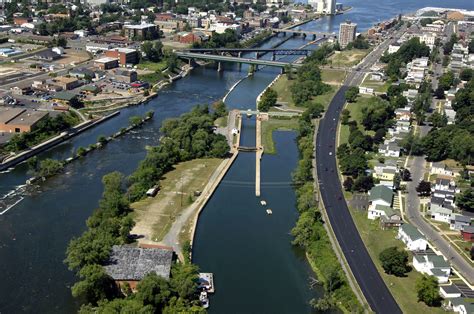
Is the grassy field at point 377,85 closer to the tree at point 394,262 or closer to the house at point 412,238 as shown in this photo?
the house at point 412,238

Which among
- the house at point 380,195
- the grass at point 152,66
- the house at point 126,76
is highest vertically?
the house at point 126,76

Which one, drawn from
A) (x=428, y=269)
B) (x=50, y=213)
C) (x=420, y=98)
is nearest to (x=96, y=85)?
(x=50, y=213)

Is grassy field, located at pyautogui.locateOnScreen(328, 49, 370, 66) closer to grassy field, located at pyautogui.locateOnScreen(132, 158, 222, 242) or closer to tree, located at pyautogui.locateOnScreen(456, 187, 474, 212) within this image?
grassy field, located at pyautogui.locateOnScreen(132, 158, 222, 242)

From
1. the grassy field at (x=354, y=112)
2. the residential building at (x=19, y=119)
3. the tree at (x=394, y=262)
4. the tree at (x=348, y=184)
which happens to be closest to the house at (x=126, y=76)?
the residential building at (x=19, y=119)

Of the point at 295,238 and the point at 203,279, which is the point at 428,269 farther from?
the point at 203,279

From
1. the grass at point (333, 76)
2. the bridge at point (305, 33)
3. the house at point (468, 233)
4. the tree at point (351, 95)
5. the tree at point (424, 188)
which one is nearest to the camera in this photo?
the house at point (468, 233)

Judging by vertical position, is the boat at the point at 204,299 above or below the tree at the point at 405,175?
below

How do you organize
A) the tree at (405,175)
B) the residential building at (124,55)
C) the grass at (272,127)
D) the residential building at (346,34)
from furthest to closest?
the residential building at (346,34) → the residential building at (124,55) → the grass at (272,127) → the tree at (405,175)

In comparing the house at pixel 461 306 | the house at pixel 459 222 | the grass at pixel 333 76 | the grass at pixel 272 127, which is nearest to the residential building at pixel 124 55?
the grass at pixel 333 76

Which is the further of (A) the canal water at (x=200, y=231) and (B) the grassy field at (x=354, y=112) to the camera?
(B) the grassy field at (x=354, y=112)
